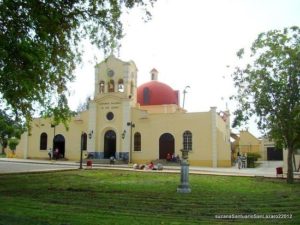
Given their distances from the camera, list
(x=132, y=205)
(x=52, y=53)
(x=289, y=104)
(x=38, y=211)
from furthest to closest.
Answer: (x=289, y=104), (x=52, y=53), (x=132, y=205), (x=38, y=211)

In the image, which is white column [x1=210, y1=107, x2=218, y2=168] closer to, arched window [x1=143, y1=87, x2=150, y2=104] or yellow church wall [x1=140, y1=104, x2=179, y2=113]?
yellow church wall [x1=140, y1=104, x2=179, y2=113]

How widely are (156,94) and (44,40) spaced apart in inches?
1328

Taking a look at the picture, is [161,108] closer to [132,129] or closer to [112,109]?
[132,129]

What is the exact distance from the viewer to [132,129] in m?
41.9

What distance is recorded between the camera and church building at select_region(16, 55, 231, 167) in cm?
3912

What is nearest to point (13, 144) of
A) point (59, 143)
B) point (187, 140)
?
point (59, 143)

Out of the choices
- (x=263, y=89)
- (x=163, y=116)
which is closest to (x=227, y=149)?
(x=163, y=116)

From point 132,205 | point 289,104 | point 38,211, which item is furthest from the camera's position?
point 289,104

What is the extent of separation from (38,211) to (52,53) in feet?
24.4

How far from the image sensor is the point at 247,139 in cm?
6212

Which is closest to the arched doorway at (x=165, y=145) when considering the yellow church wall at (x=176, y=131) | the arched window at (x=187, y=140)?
the yellow church wall at (x=176, y=131)

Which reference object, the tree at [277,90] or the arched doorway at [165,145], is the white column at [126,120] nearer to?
the arched doorway at [165,145]

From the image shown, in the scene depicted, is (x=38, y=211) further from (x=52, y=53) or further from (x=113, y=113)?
(x=113, y=113)

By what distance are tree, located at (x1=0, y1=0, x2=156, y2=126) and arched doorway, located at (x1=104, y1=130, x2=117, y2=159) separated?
2519 cm
